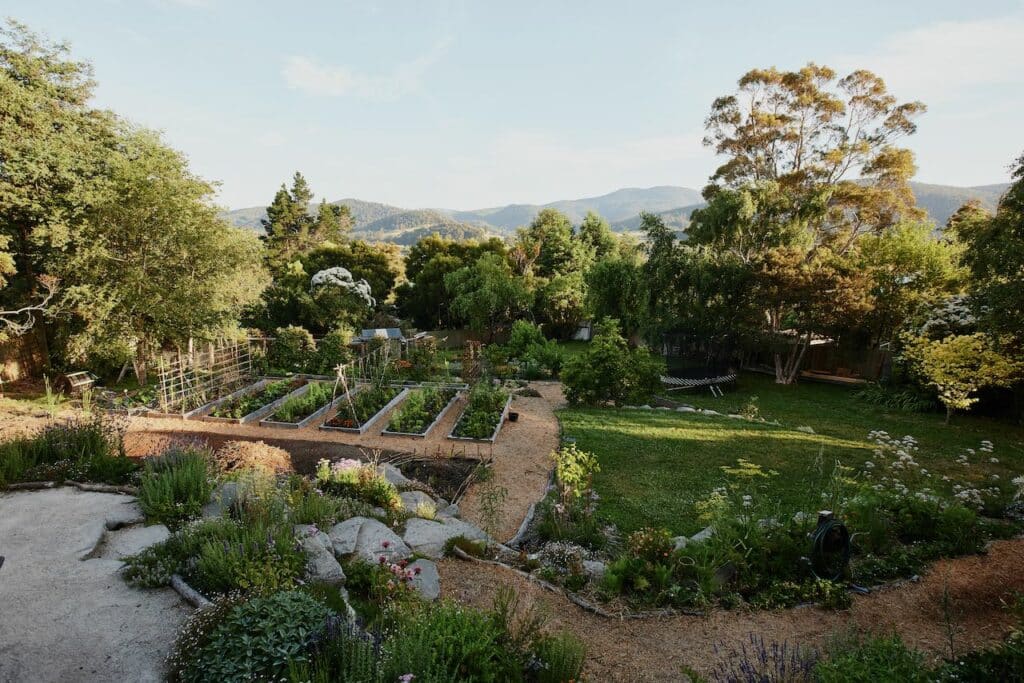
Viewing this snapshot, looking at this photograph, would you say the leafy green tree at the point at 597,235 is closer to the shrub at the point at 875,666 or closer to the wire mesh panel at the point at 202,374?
the wire mesh panel at the point at 202,374

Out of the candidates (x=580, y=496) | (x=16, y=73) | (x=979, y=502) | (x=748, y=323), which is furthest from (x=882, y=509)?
(x=16, y=73)

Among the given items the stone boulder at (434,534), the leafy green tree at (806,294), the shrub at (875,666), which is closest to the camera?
the shrub at (875,666)

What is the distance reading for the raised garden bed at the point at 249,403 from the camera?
995 cm

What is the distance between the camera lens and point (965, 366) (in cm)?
1030

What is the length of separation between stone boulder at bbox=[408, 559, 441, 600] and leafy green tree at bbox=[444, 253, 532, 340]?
15.8 metres

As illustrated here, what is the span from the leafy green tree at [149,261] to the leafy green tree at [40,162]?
1.31 ft

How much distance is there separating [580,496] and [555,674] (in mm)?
3476

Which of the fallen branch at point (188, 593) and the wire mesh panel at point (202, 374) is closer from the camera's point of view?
the fallen branch at point (188, 593)

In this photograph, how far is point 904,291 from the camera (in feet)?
48.7

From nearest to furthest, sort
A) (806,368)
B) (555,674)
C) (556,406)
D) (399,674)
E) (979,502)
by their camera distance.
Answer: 1. (399,674)
2. (555,674)
3. (979,502)
4. (556,406)
5. (806,368)

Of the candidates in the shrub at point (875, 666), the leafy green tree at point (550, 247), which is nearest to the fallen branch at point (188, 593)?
the shrub at point (875, 666)

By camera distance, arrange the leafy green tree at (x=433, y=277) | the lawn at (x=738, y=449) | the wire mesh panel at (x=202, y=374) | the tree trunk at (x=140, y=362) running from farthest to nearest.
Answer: the leafy green tree at (x=433, y=277) < the tree trunk at (x=140, y=362) < the wire mesh panel at (x=202, y=374) < the lawn at (x=738, y=449)

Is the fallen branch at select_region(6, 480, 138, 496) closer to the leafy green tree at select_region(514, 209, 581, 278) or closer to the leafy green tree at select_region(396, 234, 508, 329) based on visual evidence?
the leafy green tree at select_region(396, 234, 508, 329)

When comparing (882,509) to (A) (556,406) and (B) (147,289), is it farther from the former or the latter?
(B) (147,289)
